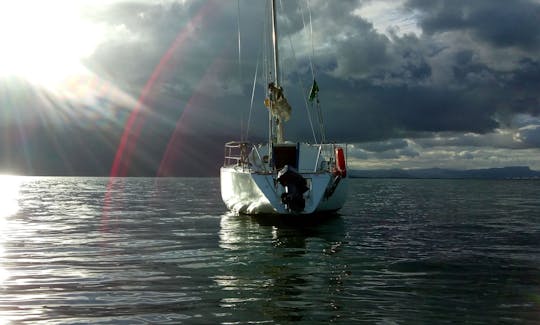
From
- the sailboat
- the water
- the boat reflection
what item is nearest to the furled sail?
the sailboat

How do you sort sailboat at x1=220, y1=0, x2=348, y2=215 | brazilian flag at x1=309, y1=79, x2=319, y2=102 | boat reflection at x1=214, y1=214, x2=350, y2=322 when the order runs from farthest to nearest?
brazilian flag at x1=309, y1=79, x2=319, y2=102 < sailboat at x1=220, y1=0, x2=348, y2=215 < boat reflection at x1=214, y1=214, x2=350, y2=322

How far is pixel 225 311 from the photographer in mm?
9047

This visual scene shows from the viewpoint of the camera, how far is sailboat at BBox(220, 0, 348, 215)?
2267 centimetres

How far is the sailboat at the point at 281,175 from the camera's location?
22672 millimetres

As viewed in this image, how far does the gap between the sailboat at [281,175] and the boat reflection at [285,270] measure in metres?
1.30

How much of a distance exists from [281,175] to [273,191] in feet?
2.98

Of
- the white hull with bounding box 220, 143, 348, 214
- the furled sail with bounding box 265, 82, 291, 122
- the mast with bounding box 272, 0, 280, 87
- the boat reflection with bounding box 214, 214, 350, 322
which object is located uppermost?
the mast with bounding box 272, 0, 280, 87

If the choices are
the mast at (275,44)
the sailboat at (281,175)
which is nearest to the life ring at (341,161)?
the sailboat at (281,175)

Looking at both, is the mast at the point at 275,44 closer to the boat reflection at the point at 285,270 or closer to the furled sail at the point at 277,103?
the furled sail at the point at 277,103

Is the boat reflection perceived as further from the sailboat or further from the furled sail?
the furled sail

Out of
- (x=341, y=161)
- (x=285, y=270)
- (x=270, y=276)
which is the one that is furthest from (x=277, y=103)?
(x=270, y=276)

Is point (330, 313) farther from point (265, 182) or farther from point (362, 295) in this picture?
point (265, 182)

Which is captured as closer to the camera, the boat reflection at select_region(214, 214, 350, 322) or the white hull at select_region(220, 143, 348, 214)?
the boat reflection at select_region(214, 214, 350, 322)

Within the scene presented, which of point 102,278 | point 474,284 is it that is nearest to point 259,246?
point 102,278
